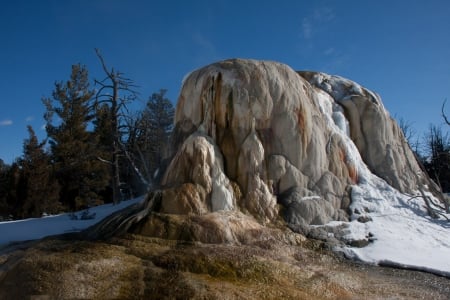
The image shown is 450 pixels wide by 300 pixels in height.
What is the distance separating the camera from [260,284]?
423cm

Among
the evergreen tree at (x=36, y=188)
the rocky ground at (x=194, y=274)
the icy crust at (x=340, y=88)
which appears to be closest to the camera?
the rocky ground at (x=194, y=274)

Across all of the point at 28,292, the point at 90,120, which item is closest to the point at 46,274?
the point at 28,292

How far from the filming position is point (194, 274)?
438 centimetres

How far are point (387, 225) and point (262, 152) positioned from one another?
2640 mm

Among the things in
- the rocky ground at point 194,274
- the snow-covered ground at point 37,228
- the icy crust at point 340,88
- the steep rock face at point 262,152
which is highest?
the icy crust at point 340,88

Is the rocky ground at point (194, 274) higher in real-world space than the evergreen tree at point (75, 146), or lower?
lower

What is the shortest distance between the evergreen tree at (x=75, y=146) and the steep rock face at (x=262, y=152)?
11.8 metres

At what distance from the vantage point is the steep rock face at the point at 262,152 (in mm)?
6555

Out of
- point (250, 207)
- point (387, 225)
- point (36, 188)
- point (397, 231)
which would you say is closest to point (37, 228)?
point (250, 207)

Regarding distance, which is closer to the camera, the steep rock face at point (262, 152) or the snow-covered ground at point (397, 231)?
the snow-covered ground at point (397, 231)

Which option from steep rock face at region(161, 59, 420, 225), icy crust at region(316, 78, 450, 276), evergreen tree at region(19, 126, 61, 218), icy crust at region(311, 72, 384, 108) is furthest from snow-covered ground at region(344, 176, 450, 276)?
evergreen tree at region(19, 126, 61, 218)

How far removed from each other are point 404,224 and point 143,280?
203 inches

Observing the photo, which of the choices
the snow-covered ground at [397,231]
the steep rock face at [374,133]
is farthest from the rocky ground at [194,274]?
the steep rock face at [374,133]

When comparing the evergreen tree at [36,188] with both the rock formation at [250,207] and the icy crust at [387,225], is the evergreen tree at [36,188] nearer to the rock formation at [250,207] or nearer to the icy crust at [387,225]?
the rock formation at [250,207]
